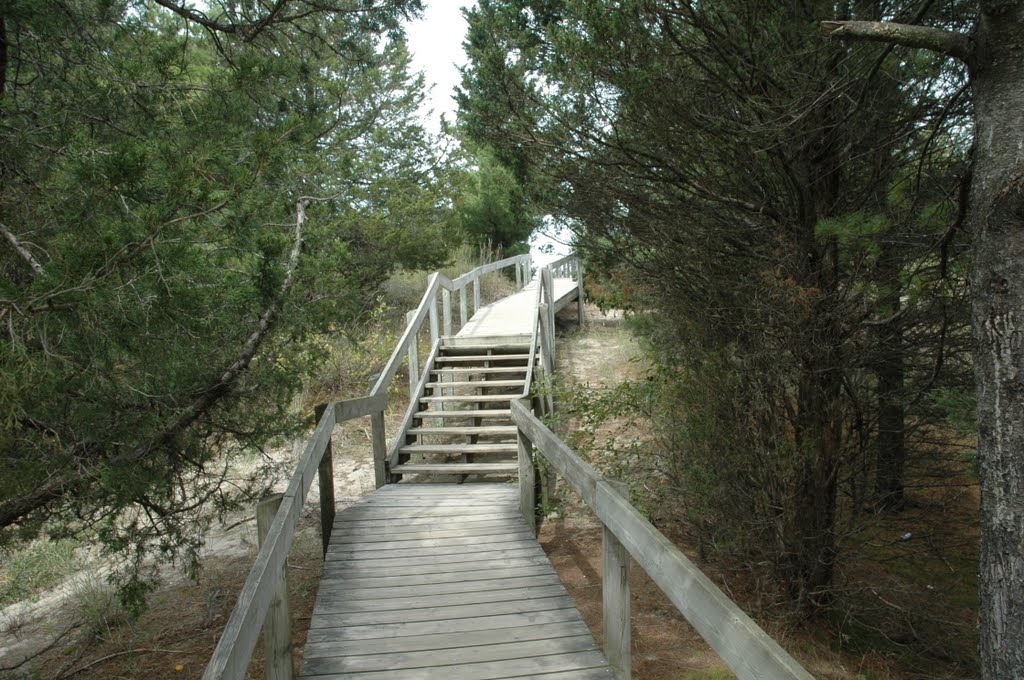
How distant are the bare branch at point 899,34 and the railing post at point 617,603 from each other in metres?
2.18

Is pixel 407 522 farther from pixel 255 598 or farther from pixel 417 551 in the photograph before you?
pixel 255 598

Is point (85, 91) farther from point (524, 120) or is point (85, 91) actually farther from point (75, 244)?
point (524, 120)

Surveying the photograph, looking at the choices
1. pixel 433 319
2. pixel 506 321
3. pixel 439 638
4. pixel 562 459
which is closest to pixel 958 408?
pixel 562 459

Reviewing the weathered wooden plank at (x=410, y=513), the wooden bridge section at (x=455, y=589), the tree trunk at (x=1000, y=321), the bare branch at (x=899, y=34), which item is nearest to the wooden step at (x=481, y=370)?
the wooden bridge section at (x=455, y=589)

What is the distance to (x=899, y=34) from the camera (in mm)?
2756

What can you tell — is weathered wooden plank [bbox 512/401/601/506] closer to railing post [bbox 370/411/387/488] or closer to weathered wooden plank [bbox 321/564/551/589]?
weathered wooden plank [bbox 321/564/551/589]

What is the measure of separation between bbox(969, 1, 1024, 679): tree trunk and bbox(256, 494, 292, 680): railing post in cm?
303

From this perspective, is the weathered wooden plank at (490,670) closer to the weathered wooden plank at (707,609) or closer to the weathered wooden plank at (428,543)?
the weathered wooden plank at (707,609)

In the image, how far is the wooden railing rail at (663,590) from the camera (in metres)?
1.70

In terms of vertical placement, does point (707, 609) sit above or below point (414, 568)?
above

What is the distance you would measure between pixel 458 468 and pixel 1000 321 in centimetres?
548

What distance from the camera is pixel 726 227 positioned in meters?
4.78

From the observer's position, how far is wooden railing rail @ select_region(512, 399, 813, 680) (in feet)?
5.56

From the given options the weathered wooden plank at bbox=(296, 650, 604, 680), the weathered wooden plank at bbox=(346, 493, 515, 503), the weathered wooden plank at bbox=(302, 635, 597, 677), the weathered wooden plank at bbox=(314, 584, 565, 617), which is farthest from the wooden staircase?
the weathered wooden plank at bbox=(296, 650, 604, 680)
